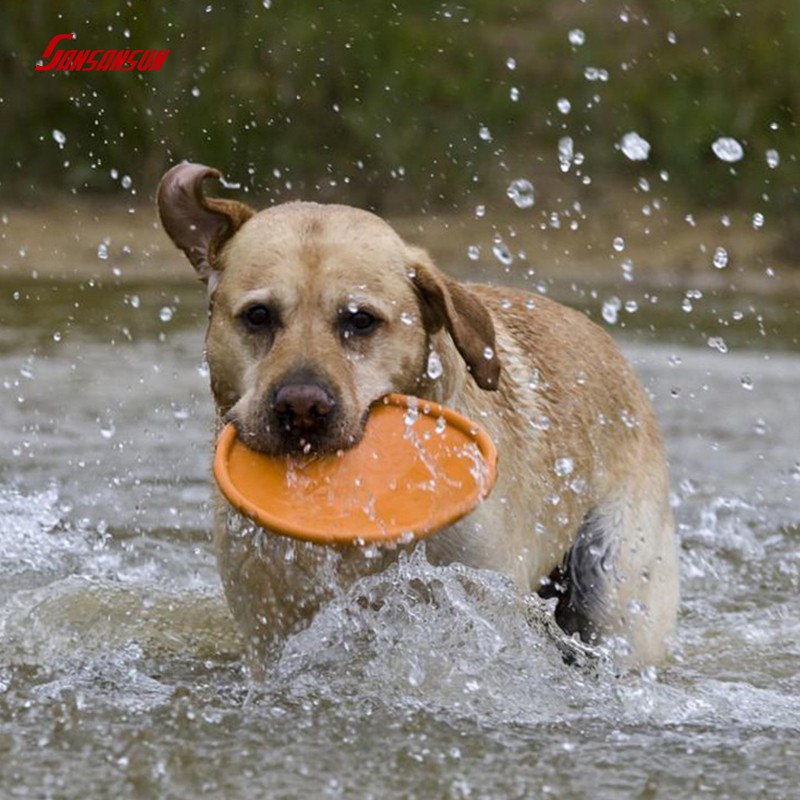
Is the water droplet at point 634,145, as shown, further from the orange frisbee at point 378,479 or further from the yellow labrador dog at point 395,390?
the orange frisbee at point 378,479

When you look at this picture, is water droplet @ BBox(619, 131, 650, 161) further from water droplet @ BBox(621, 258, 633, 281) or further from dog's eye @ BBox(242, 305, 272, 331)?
dog's eye @ BBox(242, 305, 272, 331)

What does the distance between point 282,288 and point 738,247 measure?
977 centimetres

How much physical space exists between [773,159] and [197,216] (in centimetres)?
997

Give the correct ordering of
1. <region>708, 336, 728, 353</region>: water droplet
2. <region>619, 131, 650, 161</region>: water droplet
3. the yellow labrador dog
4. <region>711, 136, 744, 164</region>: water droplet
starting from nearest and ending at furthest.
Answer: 1. the yellow labrador dog
2. <region>708, 336, 728, 353</region>: water droplet
3. <region>711, 136, 744, 164</region>: water droplet
4. <region>619, 131, 650, 161</region>: water droplet

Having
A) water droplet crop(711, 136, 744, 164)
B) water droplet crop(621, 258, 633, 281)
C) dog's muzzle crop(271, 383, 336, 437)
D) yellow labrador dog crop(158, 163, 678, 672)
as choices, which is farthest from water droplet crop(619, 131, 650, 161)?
dog's muzzle crop(271, 383, 336, 437)

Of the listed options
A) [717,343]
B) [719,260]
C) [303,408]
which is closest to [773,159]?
[719,260]

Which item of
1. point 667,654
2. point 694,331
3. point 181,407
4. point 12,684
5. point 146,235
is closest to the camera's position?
point 12,684

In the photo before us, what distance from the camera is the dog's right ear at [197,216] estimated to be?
564cm

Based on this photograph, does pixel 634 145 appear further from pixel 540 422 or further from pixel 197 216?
pixel 197 216

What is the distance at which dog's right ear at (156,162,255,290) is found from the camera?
5.64 meters

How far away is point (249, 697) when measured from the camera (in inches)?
217

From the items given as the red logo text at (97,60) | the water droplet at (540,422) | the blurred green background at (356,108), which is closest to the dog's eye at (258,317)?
the water droplet at (540,422)

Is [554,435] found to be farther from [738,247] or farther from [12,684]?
[738,247]

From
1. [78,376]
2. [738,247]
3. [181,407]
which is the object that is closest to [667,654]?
[181,407]
